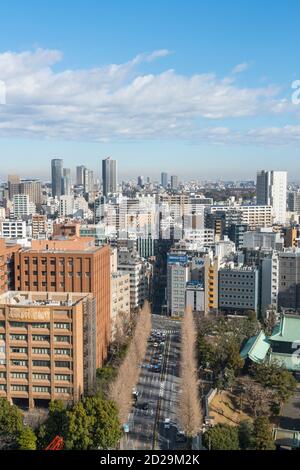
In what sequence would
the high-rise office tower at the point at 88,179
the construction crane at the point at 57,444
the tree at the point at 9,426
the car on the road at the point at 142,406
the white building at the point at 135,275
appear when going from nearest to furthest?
the construction crane at the point at 57,444
the tree at the point at 9,426
the car on the road at the point at 142,406
the white building at the point at 135,275
the high-rise office tower at the point at 88,179

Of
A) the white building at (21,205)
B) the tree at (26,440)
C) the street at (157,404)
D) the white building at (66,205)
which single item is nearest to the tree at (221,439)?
the street at (157,404)

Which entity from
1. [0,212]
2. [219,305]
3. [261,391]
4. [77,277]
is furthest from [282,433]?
[0,212]

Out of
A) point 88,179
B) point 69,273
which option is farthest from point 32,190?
point 69,273

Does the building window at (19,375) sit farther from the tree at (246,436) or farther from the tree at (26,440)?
the tree at (246,436)

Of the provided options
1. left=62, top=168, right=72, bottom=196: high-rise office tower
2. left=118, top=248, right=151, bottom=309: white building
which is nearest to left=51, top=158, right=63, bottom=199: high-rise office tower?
left=62, top=168, right=72, bottom=196: high-rise office tower

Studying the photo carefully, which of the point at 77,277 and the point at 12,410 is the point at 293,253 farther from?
the point at 12,410

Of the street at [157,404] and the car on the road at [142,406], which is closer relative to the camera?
the street at [157,404]

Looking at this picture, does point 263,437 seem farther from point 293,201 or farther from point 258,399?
point 293,201
